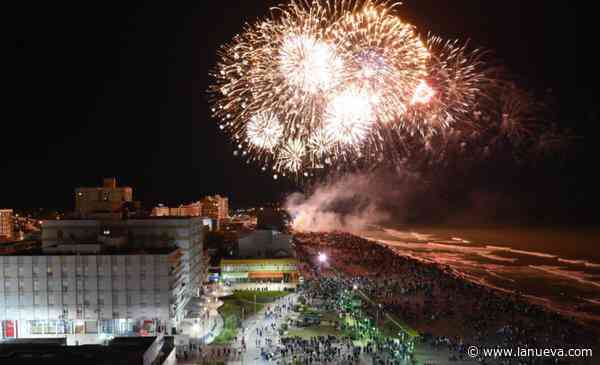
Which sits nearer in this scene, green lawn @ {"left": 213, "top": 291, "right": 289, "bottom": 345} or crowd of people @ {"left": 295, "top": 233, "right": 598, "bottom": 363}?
crowd of people @ {"left": 295, "top": 233, "right": 598, "bottom": 363}

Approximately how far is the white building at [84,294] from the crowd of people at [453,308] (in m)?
14.6

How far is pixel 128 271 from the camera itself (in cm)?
3247

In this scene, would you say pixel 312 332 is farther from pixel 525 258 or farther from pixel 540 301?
pixel 525 258

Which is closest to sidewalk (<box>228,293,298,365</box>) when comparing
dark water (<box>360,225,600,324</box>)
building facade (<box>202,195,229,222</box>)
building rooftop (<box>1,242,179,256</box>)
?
building rooftop (<box>1,242,179,256</box>)

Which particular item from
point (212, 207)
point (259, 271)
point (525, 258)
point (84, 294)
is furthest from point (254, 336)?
point (212, 207)

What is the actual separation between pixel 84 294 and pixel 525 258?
2093 inches

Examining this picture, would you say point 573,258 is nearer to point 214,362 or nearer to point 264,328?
point 264,328

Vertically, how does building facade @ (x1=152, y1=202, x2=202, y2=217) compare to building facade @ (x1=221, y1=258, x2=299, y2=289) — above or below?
above

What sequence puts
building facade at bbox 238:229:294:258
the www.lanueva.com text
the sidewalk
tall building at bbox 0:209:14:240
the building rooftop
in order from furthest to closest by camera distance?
tall building at bbox 0:209:14:240, building facade at bbox 238:229:294:258, the building rooftop, the www.lanueva.com text, the sidewalk

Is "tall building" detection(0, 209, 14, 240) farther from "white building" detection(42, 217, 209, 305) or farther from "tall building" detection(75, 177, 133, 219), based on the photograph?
"white building" detection(42, 217, 209, 305)


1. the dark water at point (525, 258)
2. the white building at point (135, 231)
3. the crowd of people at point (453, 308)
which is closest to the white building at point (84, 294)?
the white building at point (135, 231)

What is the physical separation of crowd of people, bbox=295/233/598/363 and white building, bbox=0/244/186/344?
47.8ft

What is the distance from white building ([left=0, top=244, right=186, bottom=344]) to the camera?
105 feet

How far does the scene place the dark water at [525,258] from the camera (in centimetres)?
4562
